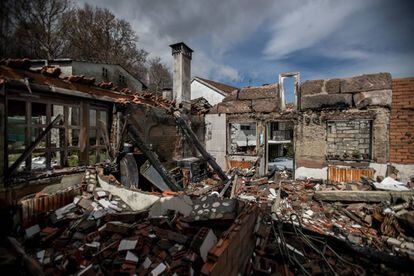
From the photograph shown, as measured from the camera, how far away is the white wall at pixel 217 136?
977cm

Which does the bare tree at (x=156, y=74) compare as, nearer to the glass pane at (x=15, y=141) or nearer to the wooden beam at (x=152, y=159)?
the glass pane at (x=15, y=141)

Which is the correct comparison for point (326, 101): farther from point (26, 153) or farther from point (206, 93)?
point (206, 93)

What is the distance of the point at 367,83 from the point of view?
7.01 m

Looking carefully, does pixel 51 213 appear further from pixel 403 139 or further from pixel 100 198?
pixel 403 139

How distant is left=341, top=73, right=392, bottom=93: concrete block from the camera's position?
22.0ft

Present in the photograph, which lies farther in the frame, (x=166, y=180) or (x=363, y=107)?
(x=363, y=107)

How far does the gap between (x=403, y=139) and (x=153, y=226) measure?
26.1 feet

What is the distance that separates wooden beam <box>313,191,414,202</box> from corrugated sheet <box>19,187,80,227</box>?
673cm

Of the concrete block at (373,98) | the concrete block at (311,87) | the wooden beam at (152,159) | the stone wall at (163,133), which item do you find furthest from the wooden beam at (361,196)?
the stone wall at (163,133)

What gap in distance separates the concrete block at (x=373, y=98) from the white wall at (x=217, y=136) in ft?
17.2

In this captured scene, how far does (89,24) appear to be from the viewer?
19094 mm

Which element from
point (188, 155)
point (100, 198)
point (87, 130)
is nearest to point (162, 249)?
point (100, 198)

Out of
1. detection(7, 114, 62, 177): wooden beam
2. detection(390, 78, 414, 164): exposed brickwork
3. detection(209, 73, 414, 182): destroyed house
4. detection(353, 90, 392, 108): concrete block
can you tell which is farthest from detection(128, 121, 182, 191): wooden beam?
detection(390, 78, 414, 164): exposed brickwork

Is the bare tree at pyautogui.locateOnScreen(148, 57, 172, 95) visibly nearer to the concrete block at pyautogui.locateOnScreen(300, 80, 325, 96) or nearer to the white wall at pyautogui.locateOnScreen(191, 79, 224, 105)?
the white wall at pyautogui.locateOnScreen(191, 79, 224, 105)
